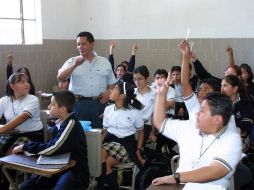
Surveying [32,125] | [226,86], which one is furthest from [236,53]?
[32,125]

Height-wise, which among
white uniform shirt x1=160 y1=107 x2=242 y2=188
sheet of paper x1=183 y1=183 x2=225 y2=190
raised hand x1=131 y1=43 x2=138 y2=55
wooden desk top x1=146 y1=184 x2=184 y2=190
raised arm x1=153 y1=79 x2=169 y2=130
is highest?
raised hand x1=131 y1=43 x2=138 y2=55

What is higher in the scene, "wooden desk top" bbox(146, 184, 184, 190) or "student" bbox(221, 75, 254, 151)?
"student" bbox(221, 75, 254, 151)

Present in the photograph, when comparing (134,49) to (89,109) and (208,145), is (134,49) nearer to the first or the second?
(89,109)

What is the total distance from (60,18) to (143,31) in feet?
5.03

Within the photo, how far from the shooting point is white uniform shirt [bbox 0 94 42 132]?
340cm

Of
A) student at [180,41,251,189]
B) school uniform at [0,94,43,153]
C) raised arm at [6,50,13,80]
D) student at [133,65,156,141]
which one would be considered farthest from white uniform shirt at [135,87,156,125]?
raised arm at [6,50,13,80]

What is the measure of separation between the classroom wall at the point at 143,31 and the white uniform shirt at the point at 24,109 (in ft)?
6.99

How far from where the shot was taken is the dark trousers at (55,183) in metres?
2.60

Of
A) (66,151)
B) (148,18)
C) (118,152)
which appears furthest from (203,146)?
(148,18)

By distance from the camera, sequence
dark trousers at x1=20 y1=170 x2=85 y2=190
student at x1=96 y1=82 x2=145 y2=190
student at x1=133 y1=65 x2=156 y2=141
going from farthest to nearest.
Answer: student at x1=133 y1=65 x2=156 y2=141
student at x1=96 y1=82 x2=145 y2=190
dark trousers at x1=20 y1=170 x2=85 y2=190

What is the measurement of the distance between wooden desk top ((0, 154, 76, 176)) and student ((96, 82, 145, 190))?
0.73 metres

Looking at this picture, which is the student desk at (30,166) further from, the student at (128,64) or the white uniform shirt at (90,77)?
the student at (128,64)

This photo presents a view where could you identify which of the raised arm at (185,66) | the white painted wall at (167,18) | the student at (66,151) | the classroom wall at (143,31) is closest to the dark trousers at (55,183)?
the student at (66,151)

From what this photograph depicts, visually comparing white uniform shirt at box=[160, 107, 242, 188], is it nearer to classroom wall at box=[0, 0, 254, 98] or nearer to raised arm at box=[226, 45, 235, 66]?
raised arm at box=[226, 45, 235, 66]
